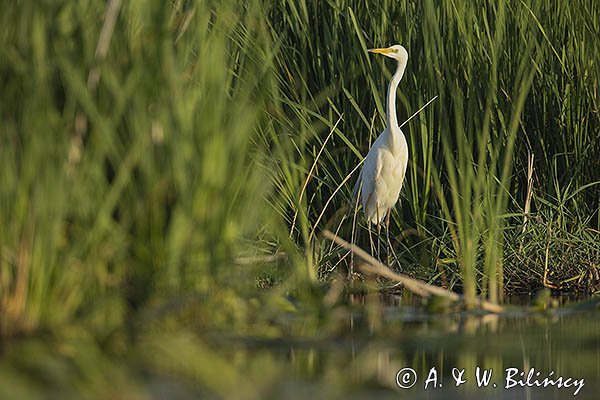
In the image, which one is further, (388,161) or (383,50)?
(388,161)

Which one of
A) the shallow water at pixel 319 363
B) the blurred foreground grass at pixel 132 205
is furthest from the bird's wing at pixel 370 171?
the shallow water at pixel 319 363

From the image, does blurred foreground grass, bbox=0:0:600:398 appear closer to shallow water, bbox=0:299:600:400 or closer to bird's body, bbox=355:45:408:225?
shallow water, bbox=0:299:600:400

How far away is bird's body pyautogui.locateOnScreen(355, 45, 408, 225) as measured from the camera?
6847mm

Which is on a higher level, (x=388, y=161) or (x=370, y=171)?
(x=388, y=161)

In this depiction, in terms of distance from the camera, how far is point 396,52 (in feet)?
22.1

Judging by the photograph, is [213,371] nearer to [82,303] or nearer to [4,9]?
[82,303]

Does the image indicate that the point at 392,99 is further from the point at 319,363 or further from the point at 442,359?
the point at 319,363

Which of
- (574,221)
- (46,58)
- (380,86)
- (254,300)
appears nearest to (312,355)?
(254,300)

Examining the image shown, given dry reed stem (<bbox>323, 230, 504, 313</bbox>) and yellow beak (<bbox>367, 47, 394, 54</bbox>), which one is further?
yellow beak (<bbox>367, 47, 394, 54</bbox>)

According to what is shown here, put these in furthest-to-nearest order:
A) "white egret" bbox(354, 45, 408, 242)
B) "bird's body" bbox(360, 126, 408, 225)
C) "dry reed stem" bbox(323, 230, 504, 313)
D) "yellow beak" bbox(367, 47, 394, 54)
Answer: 1. "bird's body" bbox(360, 126, 408, 225)
2. "white egret" bbox(354, 45, 408, 242)
3. "yellow beak" bbox(367, 47, 394, 54)
4. "dry reed stem" bbox(323, 230, 504, 313)

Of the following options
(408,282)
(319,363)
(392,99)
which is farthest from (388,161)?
(319,363)

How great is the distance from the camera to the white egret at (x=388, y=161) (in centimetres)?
Answer: 682

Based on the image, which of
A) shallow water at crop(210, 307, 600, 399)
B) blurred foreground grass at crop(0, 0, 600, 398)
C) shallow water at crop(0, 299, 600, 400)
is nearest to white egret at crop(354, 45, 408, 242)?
blurred foreground grass at crop(0, 0, 600, 398)

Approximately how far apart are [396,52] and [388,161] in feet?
2.26
